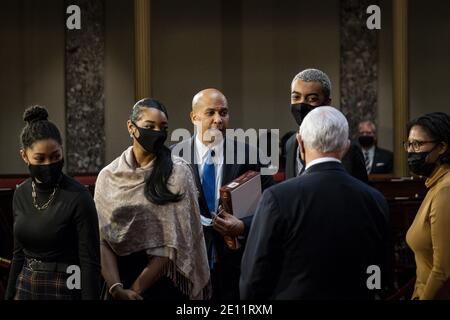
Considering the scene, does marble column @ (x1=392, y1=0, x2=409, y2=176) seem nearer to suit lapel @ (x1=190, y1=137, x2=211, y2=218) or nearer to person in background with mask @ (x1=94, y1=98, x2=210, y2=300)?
suit lapel @ (x1=190, y1=137, x2=211, y2=218)

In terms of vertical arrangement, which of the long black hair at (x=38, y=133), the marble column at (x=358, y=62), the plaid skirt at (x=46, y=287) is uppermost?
the marble column at (x=358, y=62)

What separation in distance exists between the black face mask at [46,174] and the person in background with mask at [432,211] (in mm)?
1459

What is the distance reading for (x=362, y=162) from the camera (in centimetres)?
362

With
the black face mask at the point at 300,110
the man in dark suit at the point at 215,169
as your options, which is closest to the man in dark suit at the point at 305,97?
the black face mask at the point at 300,110

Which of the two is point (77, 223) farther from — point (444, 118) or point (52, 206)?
point (444, 118)

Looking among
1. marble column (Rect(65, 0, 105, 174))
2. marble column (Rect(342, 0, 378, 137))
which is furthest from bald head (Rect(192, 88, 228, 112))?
marble column (Rect(342, 0, 378, 137))

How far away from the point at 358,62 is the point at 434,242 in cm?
809

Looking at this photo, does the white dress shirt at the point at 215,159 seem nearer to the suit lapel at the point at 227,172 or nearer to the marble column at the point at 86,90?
the suit lapel at the point at 227,172

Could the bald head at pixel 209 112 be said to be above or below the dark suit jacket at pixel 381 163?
above

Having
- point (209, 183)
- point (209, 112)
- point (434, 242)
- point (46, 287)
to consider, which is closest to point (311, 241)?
point (434, 242)

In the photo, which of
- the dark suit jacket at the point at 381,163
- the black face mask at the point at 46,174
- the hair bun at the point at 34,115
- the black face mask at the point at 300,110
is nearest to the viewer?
the black face mask at the point at 46,174

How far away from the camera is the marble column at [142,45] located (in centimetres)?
897

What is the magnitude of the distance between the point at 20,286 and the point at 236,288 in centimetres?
113

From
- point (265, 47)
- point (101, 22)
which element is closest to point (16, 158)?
point (101, 22)
